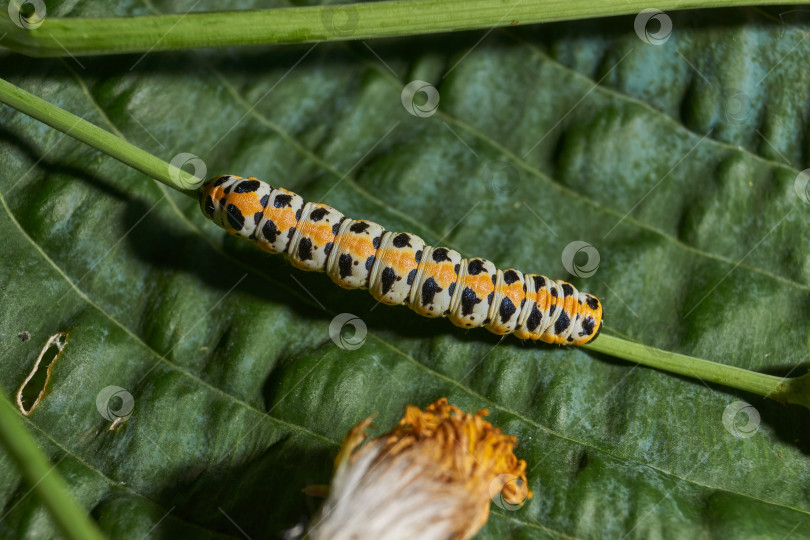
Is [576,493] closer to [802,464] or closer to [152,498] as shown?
[802,464]

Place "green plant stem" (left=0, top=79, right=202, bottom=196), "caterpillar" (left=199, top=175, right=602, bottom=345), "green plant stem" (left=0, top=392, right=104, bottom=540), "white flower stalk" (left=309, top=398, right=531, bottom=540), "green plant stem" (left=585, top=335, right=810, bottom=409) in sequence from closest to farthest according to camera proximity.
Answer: "green plant stem" (left=0, top=392, right=104, bottom=540) < "white flower stalk" (left=309, top=398, right=531, bottom=540) < "green plant stem" (left=0, top=79, right=202, bottom=196) < "green plant stem" (left=585, top=335, right=810, bottom=409) < "caterpillar" (left=199, top=175, right=602, bottom=345)

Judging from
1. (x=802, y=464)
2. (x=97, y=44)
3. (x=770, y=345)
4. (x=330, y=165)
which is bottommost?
(x=802, y=464)

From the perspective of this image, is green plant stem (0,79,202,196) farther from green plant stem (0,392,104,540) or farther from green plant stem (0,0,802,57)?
green plant stem (0,392,104,540)

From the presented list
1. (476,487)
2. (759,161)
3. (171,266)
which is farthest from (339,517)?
(759,161)

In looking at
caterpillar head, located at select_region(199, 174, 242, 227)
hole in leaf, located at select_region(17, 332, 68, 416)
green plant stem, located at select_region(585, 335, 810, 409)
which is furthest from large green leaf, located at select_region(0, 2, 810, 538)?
caterpillar head, located at select_region(199, 174, 242, 227)

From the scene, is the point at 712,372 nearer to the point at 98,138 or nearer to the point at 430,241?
the point at 430,241

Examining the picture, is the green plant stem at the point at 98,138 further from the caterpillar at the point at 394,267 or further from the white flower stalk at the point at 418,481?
the white flower stalk at the point at 418,481
